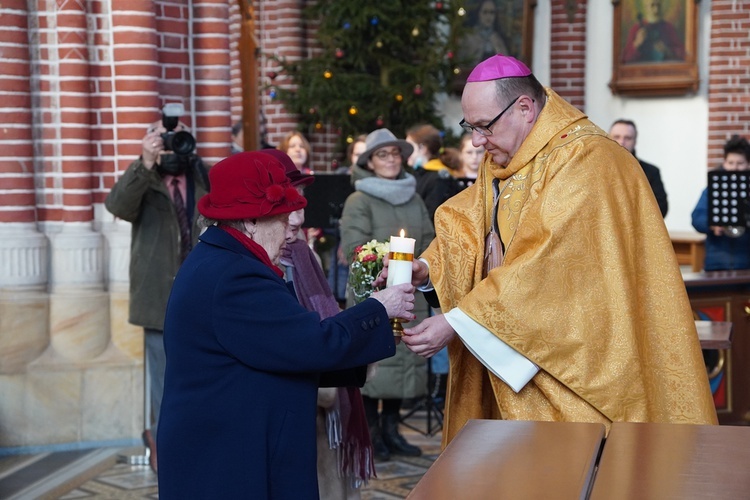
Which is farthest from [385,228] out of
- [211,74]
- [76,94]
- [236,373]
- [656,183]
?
[236,373]

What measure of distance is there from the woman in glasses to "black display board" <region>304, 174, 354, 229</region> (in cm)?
108

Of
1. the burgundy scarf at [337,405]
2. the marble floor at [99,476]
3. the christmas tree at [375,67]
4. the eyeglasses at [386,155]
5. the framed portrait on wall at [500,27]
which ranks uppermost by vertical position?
the framed portrait on wall at [500,27]

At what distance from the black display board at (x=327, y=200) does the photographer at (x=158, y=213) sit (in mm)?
1688

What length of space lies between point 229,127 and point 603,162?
3972mm

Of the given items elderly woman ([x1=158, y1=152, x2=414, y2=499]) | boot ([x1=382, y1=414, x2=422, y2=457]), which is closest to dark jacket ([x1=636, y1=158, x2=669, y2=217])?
boot ([x1=382, y1=414, x2=422, y2=457])

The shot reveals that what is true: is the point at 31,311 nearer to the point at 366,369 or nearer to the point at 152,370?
the point at 152,370

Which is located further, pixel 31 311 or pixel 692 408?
pixel 31 311

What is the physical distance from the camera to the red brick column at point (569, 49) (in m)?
14.2

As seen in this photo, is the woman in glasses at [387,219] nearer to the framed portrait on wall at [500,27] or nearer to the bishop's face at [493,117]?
the bishop's face at [493,117]

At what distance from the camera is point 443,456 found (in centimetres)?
271

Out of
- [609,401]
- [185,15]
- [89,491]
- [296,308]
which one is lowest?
[89,491]

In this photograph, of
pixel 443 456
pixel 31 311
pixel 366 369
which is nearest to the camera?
pixel 443 456

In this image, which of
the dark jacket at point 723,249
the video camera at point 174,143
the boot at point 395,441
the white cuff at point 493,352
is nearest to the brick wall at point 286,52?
the dark jacket at point 723,249

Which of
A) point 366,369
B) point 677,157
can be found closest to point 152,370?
point 366,369
